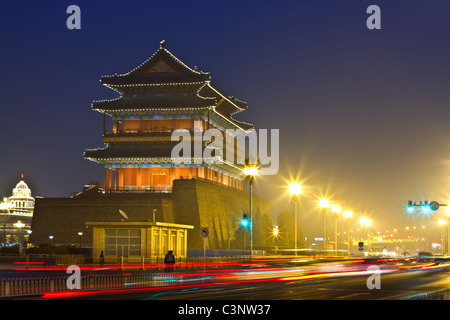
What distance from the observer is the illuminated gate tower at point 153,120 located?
83750 mm

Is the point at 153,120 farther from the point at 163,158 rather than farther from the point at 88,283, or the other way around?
the point at 88,283

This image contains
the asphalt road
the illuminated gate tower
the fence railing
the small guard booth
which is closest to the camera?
the asphalt road

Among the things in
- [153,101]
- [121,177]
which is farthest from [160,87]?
[121,177]

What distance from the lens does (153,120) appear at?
3428 inches

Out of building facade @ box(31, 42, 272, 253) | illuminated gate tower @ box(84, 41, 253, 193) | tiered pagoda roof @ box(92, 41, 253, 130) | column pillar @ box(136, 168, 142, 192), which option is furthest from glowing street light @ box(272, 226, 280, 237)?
column pillar @ box(136, 168, 142, 192)

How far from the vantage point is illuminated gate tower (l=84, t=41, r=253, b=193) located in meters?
83.8

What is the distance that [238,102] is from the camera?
101 m

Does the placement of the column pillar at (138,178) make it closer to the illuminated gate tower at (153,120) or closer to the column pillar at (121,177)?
the illuminated gate tower at (153,120)

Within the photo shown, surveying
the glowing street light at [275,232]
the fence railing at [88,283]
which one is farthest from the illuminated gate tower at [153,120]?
the fence railing at [88,283]

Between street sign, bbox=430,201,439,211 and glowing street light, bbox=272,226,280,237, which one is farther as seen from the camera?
glowing street light, bbox=272,226,280,237

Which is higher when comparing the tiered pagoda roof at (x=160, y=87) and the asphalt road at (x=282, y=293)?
the tiered pagoda roof at (x=160, y=87)

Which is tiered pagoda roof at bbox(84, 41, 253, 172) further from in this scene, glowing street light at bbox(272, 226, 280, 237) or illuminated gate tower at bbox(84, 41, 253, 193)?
glowing street light at bbox(272, 226, 280, 237)

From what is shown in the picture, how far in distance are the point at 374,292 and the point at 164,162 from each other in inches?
2333

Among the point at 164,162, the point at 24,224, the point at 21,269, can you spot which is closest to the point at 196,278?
the point at 21,269
